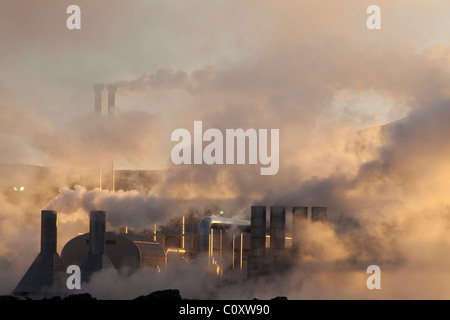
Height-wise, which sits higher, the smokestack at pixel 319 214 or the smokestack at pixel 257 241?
the smokestack at pixel 319 214

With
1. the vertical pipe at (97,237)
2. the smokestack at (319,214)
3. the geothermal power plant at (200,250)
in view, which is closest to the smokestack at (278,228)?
the geothermal power plant at (200,250)

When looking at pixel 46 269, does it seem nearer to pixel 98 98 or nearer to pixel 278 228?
pixel 278 228

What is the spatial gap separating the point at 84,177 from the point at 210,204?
13422 mm

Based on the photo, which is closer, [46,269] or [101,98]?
[46,269]

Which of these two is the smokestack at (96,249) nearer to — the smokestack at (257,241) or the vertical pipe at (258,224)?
the smokestack at (257,241)

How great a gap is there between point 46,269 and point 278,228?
61.1 feet

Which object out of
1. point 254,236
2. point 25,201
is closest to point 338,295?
point 254,236

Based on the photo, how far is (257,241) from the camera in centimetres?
5759

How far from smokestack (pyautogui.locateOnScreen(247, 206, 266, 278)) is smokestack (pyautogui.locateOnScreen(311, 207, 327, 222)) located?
13.3 feet

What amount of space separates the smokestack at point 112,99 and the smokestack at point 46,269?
1604cm

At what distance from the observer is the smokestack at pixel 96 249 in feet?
183

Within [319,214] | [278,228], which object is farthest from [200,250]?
[319,214]
